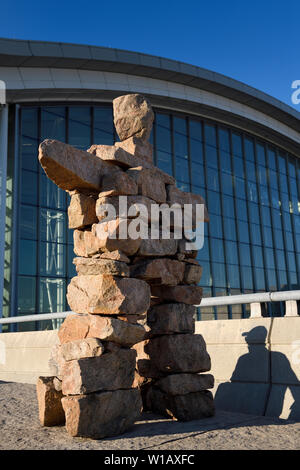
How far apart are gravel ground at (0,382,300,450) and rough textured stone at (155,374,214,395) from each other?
331 mm

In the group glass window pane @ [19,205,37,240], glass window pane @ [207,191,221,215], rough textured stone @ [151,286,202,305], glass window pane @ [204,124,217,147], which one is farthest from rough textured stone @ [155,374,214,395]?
glass window pane @ [204,124,217,147]

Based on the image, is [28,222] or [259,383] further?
[28,222]

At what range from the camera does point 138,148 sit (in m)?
5.69

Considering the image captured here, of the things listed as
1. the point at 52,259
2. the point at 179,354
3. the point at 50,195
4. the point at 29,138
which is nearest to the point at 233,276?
the point at 52,259

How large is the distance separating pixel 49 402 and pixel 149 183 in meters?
2.70

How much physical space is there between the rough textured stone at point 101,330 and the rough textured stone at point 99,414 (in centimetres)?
52

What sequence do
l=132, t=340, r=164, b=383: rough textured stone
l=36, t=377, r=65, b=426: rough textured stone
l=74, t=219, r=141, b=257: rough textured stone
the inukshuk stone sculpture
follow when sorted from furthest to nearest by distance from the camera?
l=132, t=340, r=164, b=383: rough textured stone → l=74, t=219, r=141, b=257: rough textured stone → l=36, t=377, r=65, b=426: rough textured stone → the inukshuk stone sculpture

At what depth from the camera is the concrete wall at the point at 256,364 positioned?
5.17 m

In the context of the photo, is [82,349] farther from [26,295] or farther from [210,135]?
[210,135]

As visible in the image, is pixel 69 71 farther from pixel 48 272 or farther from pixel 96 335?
pixel 96 335

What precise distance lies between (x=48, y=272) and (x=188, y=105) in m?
10.5

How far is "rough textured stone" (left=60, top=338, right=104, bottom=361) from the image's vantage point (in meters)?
4.30

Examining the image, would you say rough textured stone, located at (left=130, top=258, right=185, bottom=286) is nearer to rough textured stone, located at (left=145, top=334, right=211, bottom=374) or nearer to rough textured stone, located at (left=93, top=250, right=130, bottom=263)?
rough textured stone, located at (left=93, top=250, right=130, bottom=263)
